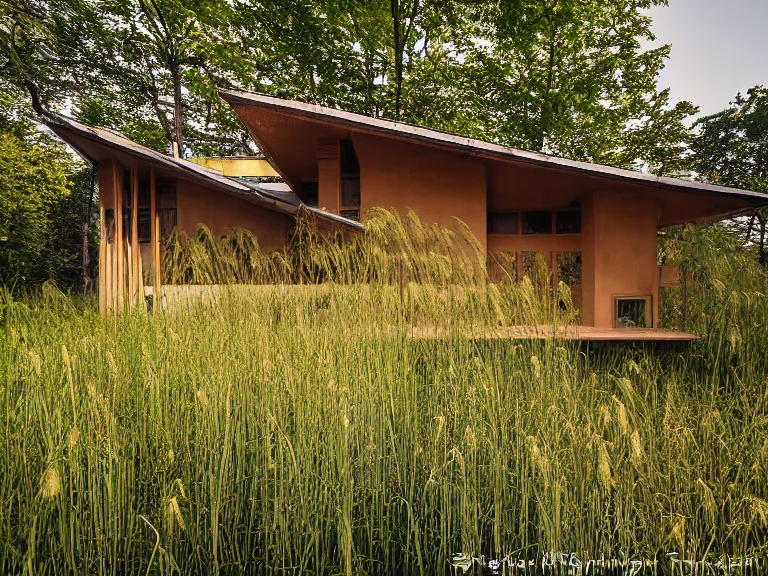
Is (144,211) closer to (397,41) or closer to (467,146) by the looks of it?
(467,146)

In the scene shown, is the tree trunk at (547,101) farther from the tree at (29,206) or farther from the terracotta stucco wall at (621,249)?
the tree at (29,206)

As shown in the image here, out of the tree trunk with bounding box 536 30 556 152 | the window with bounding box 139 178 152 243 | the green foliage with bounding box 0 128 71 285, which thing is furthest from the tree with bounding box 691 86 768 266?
the green foliage with bounding box 0 128 71 285

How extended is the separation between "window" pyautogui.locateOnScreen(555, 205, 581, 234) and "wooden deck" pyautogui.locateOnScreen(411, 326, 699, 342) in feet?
5.01

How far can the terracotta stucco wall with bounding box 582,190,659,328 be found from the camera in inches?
219

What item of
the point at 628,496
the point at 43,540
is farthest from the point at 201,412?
the point at 628,496

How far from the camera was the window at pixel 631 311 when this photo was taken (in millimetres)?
5617

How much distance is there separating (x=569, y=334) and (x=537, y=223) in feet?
11.5

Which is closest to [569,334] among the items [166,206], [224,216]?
[224,216]

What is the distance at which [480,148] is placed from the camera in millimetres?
4918

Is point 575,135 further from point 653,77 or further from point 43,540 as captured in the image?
point 43,540

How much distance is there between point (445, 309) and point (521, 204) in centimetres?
392

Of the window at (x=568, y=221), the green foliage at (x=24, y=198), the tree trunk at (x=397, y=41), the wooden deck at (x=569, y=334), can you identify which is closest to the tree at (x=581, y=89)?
the tree trunk at (x=397, y=41)

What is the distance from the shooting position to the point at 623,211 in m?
5.57

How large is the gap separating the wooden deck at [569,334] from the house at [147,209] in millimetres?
2864
